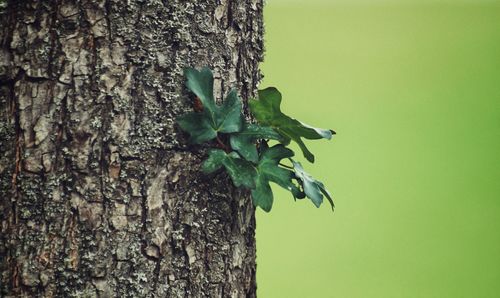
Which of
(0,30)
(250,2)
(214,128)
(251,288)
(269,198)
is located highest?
(250,2)

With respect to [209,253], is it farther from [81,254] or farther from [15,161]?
[15,161]

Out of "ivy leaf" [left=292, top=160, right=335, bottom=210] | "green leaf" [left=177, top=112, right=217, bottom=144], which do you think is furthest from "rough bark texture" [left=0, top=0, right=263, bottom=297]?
"ivy leaf" [left=292, top=160, right=335, bottom=210]

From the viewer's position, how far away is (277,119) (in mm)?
989

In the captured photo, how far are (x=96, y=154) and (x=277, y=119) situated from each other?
0.30 m

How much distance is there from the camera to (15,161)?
2.96 ft

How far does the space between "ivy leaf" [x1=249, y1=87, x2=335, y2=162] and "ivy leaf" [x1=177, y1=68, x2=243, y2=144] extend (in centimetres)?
6

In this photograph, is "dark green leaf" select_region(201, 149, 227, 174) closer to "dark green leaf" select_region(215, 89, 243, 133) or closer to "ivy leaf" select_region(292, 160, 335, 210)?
"dark green leaf" select_region(215, 89, 243, 133)

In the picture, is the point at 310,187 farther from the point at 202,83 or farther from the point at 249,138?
the point at 202,83

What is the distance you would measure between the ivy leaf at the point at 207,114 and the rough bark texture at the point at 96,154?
0.09 ft

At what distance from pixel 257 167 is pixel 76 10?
1.21 ft

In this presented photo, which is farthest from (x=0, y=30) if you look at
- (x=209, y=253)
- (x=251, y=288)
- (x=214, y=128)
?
(x=251, y=288)

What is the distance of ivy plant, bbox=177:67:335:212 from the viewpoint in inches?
35.9

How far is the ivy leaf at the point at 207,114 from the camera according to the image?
908mm

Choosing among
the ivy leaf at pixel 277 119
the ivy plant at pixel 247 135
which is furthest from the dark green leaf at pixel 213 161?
the ivy leaf at pixel 277 119
